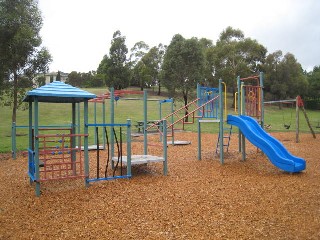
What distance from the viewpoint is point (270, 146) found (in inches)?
327

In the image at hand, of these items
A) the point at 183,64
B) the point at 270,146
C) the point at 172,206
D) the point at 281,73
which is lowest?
the point at 172,206

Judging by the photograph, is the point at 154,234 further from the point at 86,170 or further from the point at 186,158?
the point at 186,158

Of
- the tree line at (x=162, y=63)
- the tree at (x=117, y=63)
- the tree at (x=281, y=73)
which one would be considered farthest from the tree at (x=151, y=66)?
the tree at (x=281, y=73)

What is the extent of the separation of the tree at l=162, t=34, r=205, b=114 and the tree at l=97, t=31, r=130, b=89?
1566 cm

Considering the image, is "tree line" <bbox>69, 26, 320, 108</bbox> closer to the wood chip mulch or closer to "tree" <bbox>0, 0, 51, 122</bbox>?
"tree" <bbox>0, 0, 51, 122</bbox>

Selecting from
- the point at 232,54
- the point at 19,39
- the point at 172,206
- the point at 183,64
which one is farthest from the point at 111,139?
the point at 232,54

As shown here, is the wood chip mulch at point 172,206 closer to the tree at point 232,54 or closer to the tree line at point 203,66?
the tree line at point 203,66

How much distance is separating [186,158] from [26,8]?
9.63m

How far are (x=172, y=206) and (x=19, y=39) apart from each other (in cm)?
1063

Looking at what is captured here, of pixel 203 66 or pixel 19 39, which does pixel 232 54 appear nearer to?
pixel 203 66

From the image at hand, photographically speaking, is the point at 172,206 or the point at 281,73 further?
the point at 281,73

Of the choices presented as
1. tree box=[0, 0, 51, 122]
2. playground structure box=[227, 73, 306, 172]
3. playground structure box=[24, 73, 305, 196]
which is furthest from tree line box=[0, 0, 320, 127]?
playground structure box=[227, 73, 306, 172]

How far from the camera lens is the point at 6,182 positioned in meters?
7.71

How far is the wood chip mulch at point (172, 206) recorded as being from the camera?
4.41 meters
